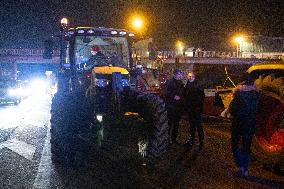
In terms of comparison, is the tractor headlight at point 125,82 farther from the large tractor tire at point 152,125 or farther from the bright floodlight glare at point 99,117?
the bright floodlight glare at point 99,117

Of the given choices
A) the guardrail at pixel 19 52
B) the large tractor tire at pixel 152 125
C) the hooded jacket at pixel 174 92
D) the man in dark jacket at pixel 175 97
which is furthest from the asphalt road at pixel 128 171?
the guardrail at pixel 19 52

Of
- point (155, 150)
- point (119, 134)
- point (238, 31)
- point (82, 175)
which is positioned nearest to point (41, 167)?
point (82, 175)

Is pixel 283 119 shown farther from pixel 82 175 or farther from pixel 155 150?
pixel 82 175

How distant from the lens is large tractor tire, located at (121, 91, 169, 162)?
7031 millimetres

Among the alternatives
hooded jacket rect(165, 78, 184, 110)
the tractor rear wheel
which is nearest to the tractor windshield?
hooded jacket rect(165, 78, 184, 110)

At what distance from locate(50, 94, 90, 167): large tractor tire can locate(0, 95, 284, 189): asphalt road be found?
0.28 metres

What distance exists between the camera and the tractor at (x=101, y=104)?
7168 mm

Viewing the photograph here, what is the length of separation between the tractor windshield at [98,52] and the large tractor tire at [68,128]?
851 mm

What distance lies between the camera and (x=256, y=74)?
782cm

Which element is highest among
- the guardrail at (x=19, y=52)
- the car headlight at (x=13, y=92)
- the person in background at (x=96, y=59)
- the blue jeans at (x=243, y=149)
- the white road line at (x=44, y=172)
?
the guardrail at (x=19, y=52)

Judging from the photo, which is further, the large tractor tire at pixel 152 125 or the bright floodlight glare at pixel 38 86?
the bright floodlight glare at pixel 38 86

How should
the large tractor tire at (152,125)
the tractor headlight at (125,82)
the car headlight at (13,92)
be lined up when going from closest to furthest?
1. the large tractor tire at (152,125)
2. the tractor headlight at (125,82)
3. the car headlight at (13,92)

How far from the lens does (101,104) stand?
294 inches

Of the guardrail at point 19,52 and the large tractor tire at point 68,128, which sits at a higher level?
the guardrail at point 19,52
